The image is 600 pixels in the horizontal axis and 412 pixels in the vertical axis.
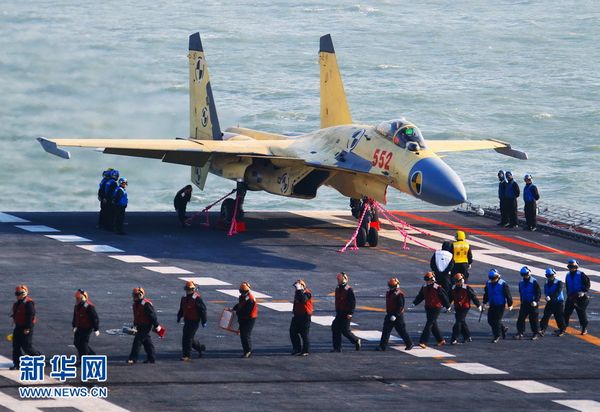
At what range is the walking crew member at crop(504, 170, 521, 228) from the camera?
45.8 m

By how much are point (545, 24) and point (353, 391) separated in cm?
9852

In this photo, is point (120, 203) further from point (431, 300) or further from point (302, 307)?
point (431, 300)

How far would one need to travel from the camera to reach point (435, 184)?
1524 inches

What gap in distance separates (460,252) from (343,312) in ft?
20.8

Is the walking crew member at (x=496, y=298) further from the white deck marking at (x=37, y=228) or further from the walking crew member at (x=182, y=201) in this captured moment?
the white deck marking at (x=37, y=228)

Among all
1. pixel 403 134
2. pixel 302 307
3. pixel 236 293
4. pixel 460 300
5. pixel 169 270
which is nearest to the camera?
pixel 302 307

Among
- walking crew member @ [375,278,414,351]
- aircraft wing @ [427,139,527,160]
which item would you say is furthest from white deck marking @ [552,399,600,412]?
aircraft wing @ [427,139,527,160]

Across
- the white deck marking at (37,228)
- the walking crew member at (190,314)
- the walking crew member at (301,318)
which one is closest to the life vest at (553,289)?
the walking crew member at (301,318)

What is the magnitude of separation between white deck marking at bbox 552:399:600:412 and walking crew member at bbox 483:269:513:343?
181 inches

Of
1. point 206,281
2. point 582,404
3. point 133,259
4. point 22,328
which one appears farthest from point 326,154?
point 582,404

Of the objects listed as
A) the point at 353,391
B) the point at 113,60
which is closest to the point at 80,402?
the point at 353,391

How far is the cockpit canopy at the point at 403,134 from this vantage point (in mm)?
40356

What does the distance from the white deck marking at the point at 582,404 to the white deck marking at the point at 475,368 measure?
7.71 feet

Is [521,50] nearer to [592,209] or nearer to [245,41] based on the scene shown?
[245,41]
